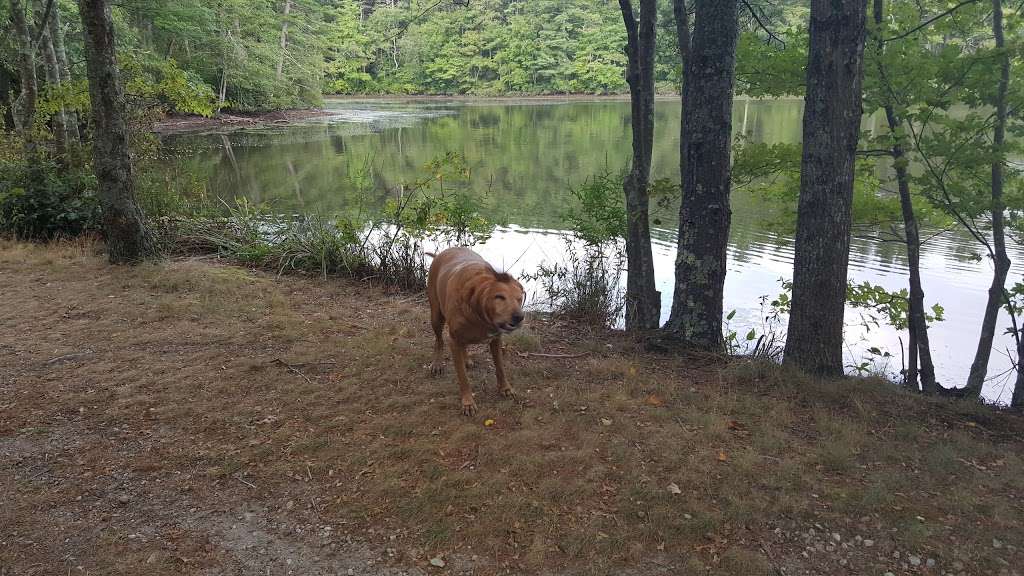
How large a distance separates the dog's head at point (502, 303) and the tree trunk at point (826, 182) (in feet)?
8.09

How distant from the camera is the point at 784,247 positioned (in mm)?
11594

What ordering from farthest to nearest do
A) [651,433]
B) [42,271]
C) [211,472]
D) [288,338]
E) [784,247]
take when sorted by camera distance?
1. [784,247]
2. [42,271]
3. [288,338]
4. [651,433]
5. [211,472]

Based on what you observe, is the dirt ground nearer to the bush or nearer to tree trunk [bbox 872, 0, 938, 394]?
tree trunk [bbox 872, 0, 938, 394]

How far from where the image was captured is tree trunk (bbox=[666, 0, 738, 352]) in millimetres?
4867

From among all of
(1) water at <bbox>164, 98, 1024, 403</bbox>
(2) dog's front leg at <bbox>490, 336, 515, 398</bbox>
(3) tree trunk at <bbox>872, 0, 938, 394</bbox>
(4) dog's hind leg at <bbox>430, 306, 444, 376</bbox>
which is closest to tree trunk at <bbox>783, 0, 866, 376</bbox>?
(1) water at <bbox>164, 98, 1024, 403</bbox>

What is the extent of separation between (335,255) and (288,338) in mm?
2669

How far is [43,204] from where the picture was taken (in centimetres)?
876

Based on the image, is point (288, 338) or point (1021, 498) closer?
point (1021, 498)

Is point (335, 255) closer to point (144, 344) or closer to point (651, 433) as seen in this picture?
point (144, 344)

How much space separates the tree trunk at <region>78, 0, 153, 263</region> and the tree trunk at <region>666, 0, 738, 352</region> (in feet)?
19.7

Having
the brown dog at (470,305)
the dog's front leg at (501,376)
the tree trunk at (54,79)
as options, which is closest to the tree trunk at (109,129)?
the tree trunk at (54,79)

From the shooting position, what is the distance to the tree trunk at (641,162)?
18.7 feet

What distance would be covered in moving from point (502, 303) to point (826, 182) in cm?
268

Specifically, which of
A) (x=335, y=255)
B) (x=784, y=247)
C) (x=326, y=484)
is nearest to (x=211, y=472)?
(x=326, y=484)
